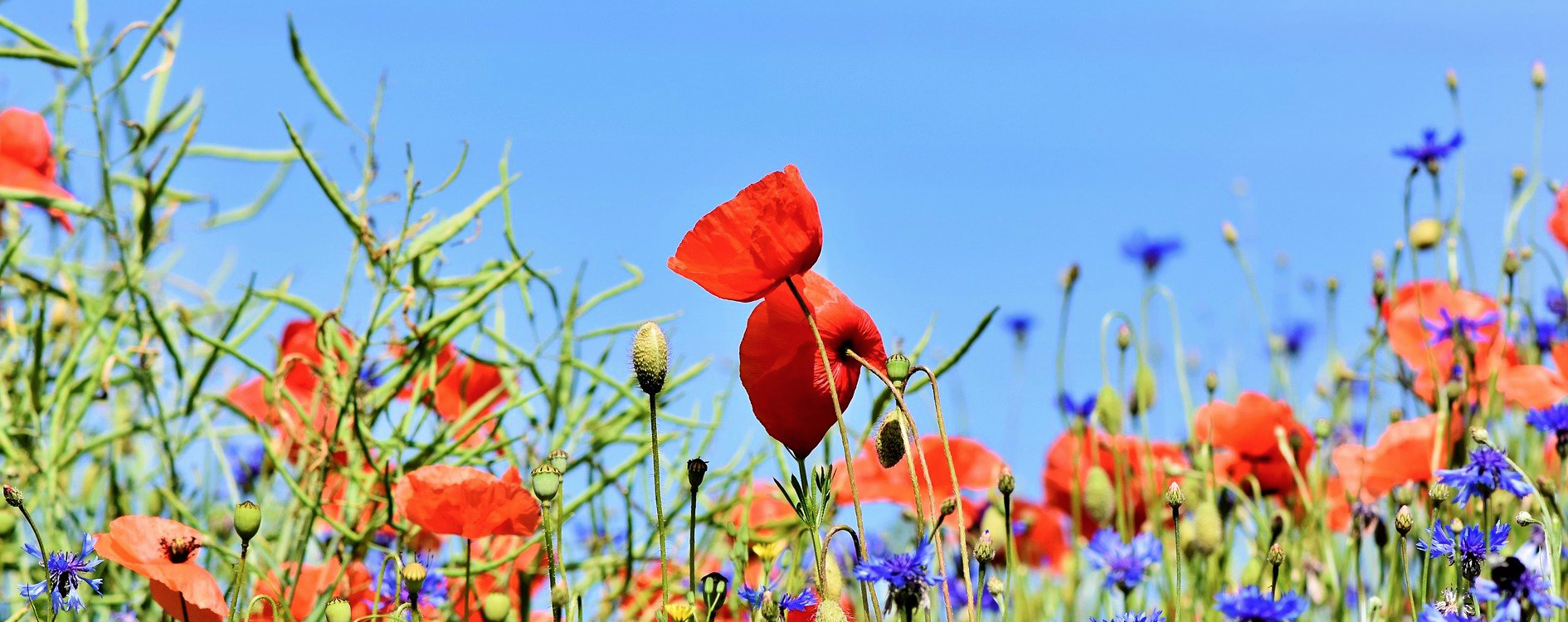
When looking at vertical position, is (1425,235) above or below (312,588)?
above

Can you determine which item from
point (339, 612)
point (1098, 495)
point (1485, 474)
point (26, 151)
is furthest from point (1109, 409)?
point (26, 151)

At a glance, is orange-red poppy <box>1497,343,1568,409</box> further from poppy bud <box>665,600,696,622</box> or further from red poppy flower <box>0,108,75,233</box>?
red poppy flower <box>0,108,75,233</box>

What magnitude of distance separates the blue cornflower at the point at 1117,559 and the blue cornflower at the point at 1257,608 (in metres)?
0.45

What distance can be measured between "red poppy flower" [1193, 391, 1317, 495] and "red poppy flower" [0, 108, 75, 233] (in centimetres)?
124

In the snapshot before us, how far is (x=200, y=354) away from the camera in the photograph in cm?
155

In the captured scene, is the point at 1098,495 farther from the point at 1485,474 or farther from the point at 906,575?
the point at 906,575

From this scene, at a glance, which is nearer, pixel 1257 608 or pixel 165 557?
pixel 1257 608

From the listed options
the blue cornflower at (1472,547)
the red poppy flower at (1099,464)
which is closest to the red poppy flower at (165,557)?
the blue cornflower at (1472,547)

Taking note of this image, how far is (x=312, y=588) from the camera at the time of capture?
1.13 metres

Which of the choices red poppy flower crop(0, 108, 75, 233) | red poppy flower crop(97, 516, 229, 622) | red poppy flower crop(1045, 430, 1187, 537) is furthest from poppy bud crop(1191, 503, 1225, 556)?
red poppy flower crop(0, 108, 75, 233)

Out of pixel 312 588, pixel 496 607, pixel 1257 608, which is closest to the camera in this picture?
pixel 1257 608

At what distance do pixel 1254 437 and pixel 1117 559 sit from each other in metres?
0.57

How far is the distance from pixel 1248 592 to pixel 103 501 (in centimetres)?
151

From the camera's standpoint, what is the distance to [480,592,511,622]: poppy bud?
875 millimetres
